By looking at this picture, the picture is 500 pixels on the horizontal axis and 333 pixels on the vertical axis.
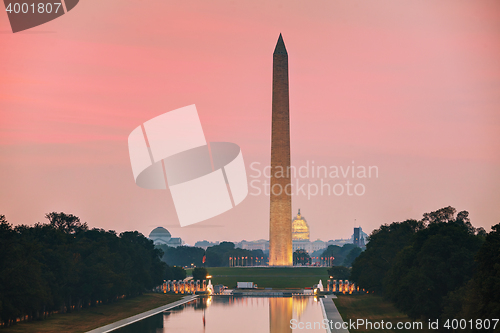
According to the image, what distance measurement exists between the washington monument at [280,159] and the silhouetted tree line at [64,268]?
85.9ft

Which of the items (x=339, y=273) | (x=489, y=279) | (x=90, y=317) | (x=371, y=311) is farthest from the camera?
(x=339, y=273)

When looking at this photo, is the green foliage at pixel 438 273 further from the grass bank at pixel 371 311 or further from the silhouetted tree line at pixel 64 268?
the silhouetted tree line at pixel 64 268

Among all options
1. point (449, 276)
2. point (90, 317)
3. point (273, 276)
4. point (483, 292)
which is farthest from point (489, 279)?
point (273, 276)

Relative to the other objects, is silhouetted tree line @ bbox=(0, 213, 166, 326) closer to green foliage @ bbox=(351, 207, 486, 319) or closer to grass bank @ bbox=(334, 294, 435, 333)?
grass bank @ bbox=(334, 294, 435, 333)

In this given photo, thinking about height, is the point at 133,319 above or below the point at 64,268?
below

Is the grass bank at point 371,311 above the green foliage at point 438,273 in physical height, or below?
below

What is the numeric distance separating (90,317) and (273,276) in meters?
51.5

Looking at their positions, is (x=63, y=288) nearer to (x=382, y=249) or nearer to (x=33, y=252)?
(x=33, y=252)

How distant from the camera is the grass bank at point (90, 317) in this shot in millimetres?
40938

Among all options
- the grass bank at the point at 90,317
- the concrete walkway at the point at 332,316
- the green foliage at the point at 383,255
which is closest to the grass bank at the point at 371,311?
the concrete walkway at the point at 332,316

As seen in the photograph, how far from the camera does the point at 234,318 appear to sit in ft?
152

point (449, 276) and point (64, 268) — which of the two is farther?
point (64, 268)

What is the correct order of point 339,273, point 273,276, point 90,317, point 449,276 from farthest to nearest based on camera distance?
1. point 273,276
2. point 339,273
3. point 90,317
4. point 449,276

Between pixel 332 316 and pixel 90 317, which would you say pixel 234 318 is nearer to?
pixel 332 316
